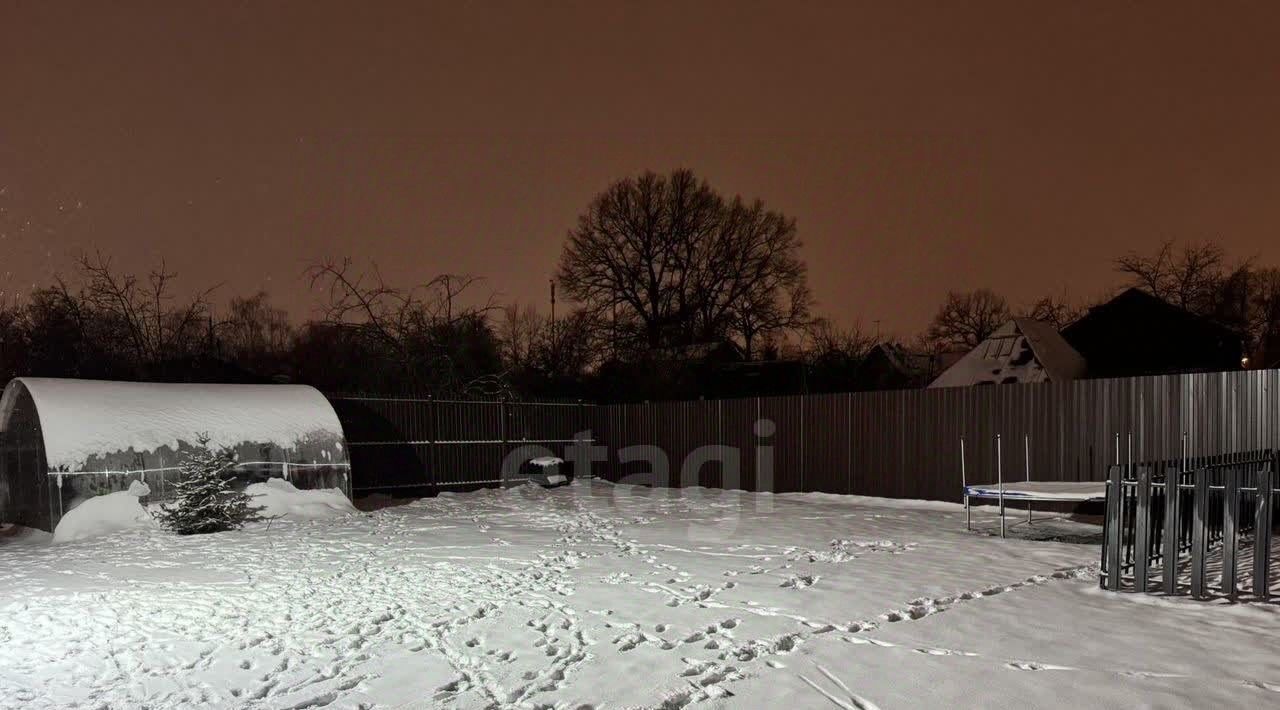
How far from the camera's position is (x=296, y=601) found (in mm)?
7312

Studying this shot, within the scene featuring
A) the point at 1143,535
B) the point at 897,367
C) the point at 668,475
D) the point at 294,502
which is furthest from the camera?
the point at 897,367

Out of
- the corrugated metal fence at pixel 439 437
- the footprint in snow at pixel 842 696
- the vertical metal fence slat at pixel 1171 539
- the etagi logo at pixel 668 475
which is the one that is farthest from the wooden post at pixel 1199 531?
the corrugated metal fence at pixel 439 437

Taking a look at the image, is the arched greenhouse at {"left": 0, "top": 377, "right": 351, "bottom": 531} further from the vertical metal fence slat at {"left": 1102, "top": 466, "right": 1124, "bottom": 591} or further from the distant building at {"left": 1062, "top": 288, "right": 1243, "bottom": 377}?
the distant building at {"left": 1062, "top": 288, "right": 1243, "bottom": 377}

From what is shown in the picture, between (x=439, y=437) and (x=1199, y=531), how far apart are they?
1378 cm

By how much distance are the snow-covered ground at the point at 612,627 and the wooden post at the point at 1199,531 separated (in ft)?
1.00

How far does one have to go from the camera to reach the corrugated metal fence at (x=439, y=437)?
16.8 m

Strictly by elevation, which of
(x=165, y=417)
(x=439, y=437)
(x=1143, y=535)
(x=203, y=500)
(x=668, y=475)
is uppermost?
(x=165, y=417)

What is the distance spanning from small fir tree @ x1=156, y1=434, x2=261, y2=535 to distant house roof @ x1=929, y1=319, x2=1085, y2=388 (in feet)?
73.7

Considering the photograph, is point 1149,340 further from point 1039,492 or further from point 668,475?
point 1039,492

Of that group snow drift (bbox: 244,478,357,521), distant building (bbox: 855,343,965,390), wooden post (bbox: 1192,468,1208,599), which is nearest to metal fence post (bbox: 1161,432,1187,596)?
wooden post (bbox: 1192,468,1208,599)

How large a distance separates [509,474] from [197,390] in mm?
6659

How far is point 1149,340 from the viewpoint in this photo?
3619 centimetres

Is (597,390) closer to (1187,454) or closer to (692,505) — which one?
(692,505)

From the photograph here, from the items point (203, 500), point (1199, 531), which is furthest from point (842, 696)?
point (203, 500)
